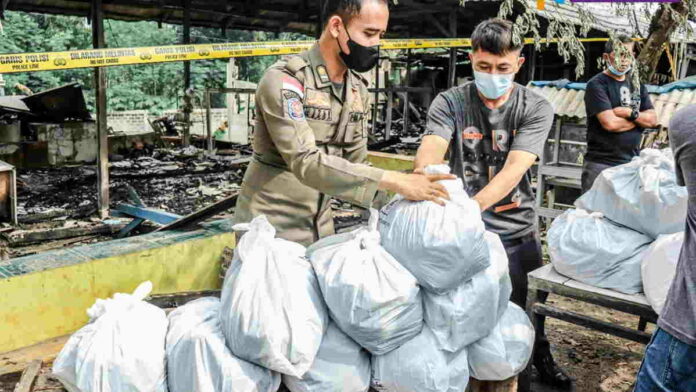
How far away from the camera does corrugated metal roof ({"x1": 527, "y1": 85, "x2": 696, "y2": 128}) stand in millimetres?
6020

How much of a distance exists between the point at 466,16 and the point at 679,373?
11588 millimetres

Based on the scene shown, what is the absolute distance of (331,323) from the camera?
1.59m

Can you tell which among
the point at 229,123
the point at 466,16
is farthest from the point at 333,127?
the point at 229,123

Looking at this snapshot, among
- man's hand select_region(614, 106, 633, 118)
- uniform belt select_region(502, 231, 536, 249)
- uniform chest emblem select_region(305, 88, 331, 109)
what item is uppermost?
man's hand select_region(614, 106, 633, 118)

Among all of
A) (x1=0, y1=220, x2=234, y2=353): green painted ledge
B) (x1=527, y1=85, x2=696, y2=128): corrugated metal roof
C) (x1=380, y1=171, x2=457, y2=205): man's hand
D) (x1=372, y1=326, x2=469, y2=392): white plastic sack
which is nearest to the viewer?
(x1=372, y1=326, x2=469, y2=392): white plastic sack

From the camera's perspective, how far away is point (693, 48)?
13.1 meters

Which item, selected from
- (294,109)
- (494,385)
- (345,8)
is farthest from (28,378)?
(345,8)

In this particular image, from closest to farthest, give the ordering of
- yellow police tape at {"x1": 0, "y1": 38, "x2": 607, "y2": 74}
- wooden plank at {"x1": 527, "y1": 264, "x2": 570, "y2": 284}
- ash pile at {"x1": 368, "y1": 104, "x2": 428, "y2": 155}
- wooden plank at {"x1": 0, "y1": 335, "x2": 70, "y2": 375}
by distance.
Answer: wooden plank at {"x1": 527, "y1": 264, "x2": 570, "y2": 284} → wooden plank at {"x1": 0, "y1": 335, "x2": 70, "y2": 375} → yellow police tape at {"x1": 0, "y1": 38, "x2": 607, "y2": 74} → ash pile at {"x1": 368, "y1": 104, "x2": 428, "y2": 155}

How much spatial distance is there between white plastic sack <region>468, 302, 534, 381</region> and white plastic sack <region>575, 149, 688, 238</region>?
0.75 meters

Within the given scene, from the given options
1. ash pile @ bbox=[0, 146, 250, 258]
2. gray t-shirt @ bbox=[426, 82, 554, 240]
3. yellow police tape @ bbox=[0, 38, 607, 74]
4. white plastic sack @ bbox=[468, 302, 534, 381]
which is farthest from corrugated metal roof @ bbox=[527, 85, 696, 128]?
white plastic sack @ bbox=[468, 302, 534, 381]

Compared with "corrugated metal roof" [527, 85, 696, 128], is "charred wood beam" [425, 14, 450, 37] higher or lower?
higher

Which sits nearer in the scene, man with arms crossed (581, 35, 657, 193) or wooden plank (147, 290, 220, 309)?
wooden plank (147, 290, 220, 309)

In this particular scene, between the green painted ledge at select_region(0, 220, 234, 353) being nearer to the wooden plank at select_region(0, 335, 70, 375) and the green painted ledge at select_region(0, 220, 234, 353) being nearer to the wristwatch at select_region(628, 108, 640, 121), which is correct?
the wooden plank at select_region(0, 335, 70, 375)

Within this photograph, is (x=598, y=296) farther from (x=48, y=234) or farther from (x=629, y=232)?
(x=48, y=234)
